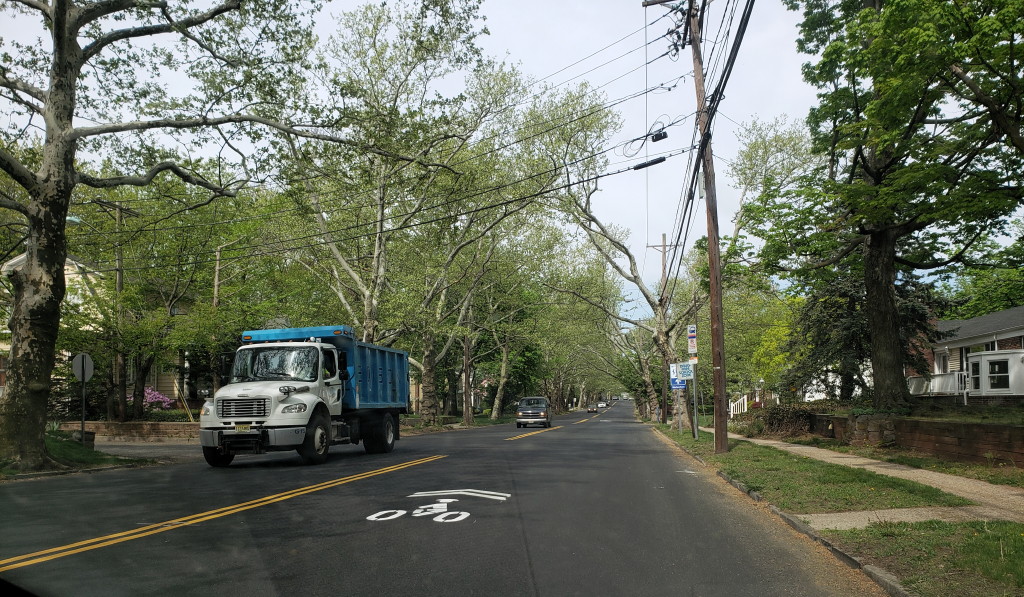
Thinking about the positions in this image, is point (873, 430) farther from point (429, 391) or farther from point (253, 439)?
point (429, 391)

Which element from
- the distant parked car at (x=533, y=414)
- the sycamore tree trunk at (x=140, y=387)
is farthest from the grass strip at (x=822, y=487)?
the distant parked car at (x=533, y=414)

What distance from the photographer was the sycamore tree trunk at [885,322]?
59.9 ft

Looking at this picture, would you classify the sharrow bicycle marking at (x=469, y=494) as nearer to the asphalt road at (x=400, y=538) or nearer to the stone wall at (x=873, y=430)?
the asphalt road at (x=400, y=538)

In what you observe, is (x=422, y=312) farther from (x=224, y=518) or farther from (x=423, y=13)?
(x=224, y=518)

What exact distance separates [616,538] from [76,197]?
29836 mm

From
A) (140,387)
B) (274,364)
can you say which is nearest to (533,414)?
(140,387)

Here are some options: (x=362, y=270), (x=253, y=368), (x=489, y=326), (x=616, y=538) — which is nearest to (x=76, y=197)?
(x=362, y=270)

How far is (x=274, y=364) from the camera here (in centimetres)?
1605

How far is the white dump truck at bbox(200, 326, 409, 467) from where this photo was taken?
14.6 metres

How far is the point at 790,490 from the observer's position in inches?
434

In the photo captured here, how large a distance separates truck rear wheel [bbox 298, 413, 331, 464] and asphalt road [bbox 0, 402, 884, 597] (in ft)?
6.15

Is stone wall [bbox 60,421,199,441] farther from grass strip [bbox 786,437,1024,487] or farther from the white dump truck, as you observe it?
grass strip [bbox 786,437,1024,487]

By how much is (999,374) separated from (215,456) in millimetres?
25317

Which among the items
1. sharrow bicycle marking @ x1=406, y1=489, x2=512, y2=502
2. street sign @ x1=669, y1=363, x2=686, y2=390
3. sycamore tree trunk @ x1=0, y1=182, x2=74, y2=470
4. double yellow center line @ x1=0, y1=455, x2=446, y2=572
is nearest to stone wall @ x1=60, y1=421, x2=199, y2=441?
sycamore tree trunk @ x1=0, y1=182, x2=74, y2=470
